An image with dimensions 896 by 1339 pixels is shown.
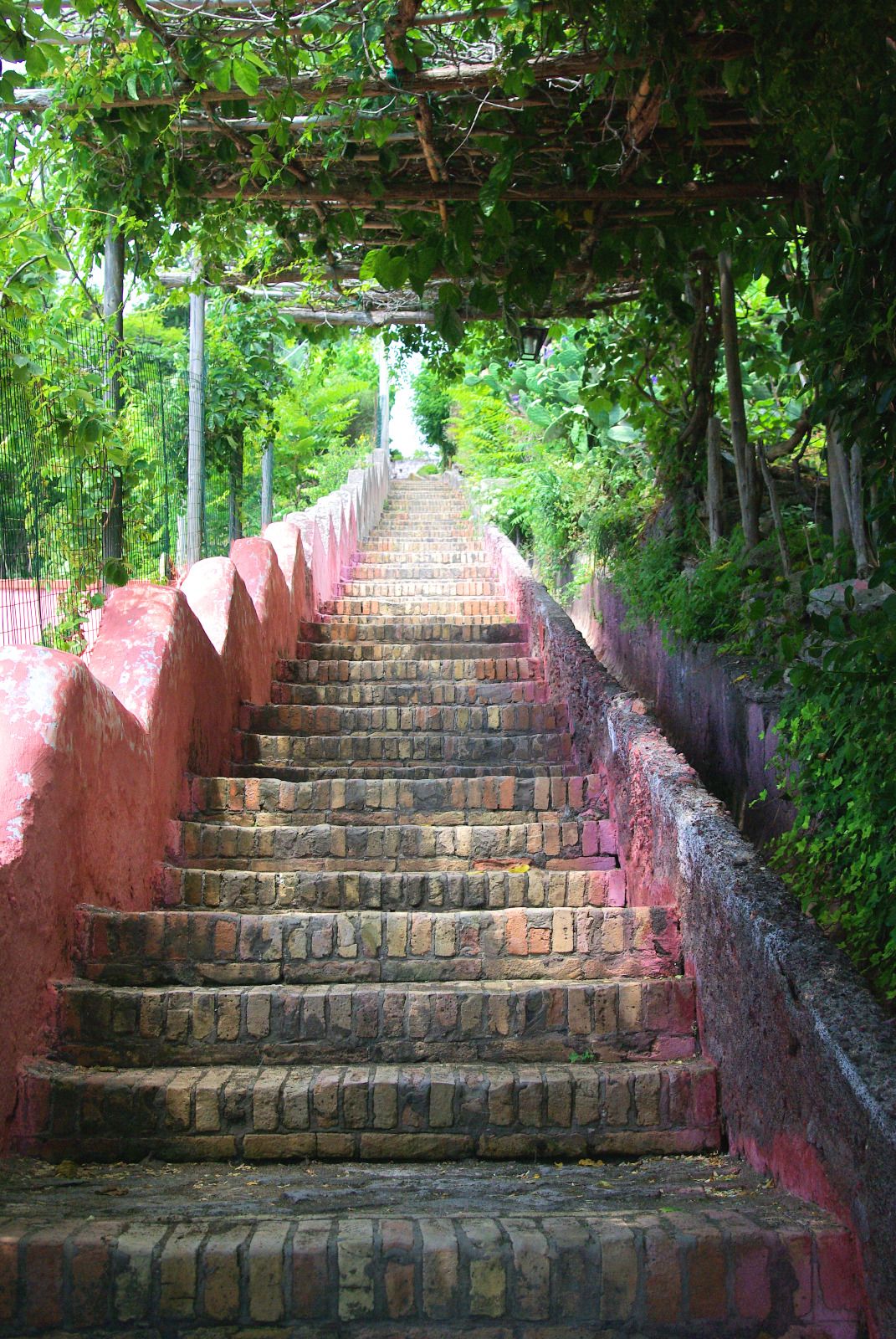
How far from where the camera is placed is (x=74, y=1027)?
11.7 ft

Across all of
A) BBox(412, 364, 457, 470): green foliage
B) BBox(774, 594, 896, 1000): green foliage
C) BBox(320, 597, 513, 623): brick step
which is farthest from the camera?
BBox(412, 364, 457, 470): green foliage

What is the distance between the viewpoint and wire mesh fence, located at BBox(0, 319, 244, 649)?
4.63 meters

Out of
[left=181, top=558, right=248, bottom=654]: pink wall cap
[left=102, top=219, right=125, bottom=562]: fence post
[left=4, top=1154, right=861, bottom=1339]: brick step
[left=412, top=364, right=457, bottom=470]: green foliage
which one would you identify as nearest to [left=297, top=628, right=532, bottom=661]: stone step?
[left=181, top=558, right=248, bottom=654]: pink wall cap

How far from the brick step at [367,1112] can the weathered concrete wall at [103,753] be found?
0.67 ft

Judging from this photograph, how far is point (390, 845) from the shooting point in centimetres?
487

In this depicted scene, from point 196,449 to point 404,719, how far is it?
86.1 inches

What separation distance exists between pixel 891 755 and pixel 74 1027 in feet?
8.07

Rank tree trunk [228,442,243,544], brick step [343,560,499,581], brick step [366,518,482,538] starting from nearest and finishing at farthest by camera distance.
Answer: tree trunk [228,442,243,544]
brick step [343,560,499,581]
brick step [366,518,482,538]

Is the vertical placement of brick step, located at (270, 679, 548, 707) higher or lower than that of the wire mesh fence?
lower

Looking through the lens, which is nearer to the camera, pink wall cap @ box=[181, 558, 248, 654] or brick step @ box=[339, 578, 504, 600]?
pink wall cap @ box=[181, 558, 248, 654]

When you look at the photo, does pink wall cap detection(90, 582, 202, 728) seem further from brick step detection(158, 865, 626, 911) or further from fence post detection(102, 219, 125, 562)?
brick step detection(158, 865, 626, 911)

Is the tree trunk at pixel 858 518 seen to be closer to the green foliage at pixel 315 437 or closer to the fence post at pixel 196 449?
the fence post at pixel 196 449

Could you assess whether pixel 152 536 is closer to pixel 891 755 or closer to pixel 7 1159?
pixel 7 1159

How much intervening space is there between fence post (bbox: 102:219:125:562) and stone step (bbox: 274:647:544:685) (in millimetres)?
2302
